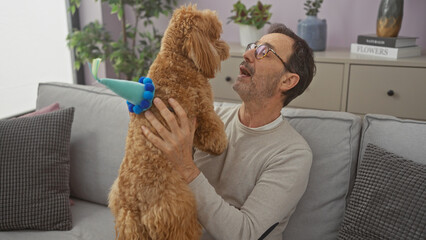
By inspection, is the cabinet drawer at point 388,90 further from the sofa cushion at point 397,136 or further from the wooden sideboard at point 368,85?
the sofa cushion at point 397,136

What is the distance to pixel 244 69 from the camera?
1.42m

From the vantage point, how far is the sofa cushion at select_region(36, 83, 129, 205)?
5.81 ft

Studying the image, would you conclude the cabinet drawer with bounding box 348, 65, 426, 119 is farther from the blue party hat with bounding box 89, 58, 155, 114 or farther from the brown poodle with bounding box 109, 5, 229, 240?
the blue party hat with bounding box 89, 58, 155, 114

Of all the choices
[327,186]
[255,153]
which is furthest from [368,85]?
[255,153]

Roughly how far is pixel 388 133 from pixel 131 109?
941mm

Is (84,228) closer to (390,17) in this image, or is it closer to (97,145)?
(97,145)

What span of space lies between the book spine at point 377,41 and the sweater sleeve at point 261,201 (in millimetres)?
1399

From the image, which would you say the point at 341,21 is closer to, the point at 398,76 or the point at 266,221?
the point at 398,76

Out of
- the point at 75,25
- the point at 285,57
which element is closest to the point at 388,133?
the point at 285,57

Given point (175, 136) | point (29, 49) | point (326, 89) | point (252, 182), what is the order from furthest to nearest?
point (29, 49)
point (326, 89)
point (252, 182)
point (175, 136)

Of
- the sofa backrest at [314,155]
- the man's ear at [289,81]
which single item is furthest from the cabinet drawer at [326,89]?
the man's ear at [289,81]

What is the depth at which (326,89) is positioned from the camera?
2.49 m

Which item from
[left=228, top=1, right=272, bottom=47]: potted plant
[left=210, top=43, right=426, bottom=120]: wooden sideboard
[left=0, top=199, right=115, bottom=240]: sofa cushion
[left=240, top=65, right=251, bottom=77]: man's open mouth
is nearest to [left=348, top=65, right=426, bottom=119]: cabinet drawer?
[left=210, top=43, right=426, bottom=120]: wooden sideboard

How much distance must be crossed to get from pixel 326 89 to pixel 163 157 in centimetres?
168
